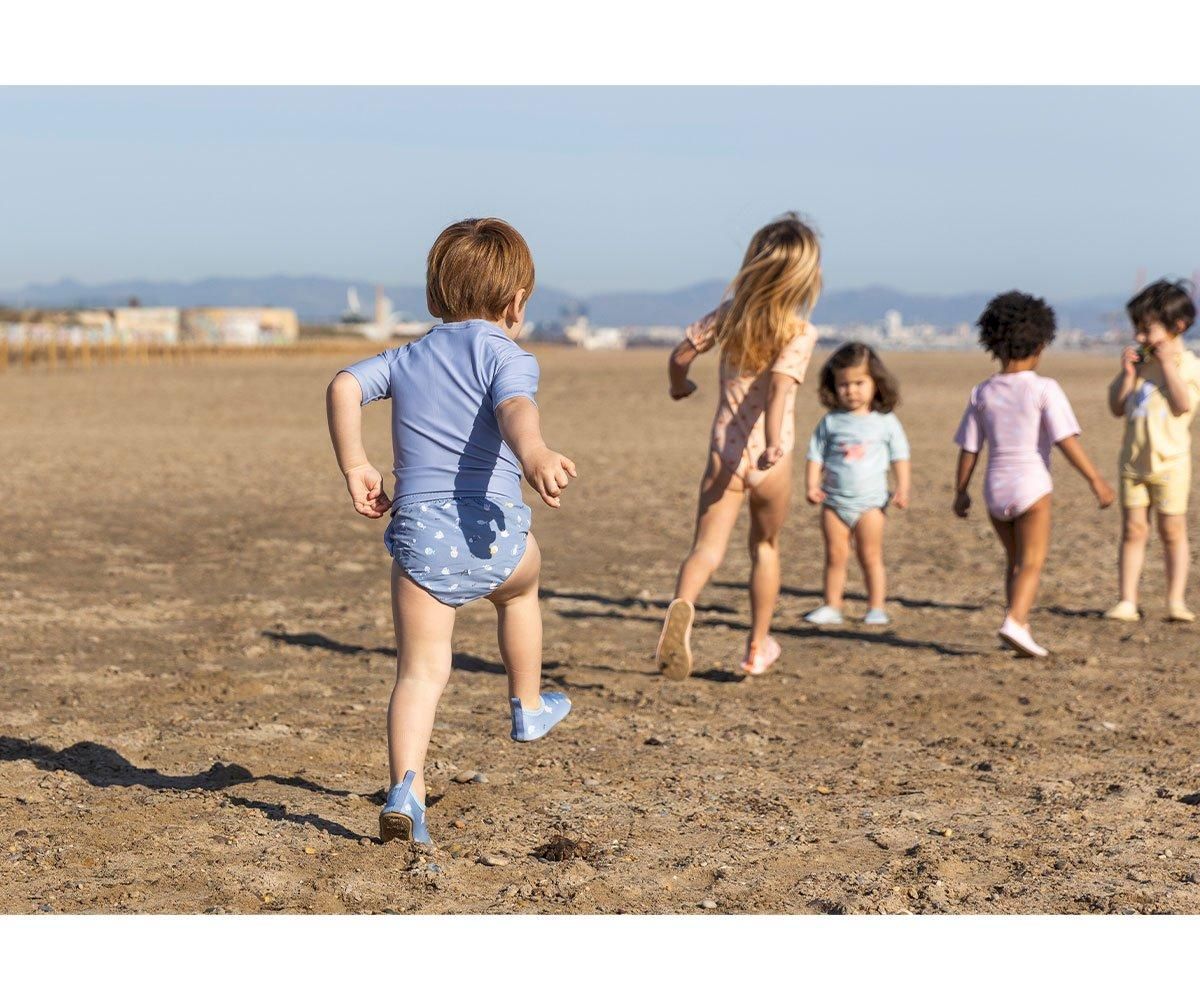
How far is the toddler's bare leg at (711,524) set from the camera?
6.28 meters

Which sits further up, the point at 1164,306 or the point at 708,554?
the point at 1164,306

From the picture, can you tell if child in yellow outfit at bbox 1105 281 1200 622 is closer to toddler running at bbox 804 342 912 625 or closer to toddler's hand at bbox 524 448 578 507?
toddler running at bbox 804 342 912 625

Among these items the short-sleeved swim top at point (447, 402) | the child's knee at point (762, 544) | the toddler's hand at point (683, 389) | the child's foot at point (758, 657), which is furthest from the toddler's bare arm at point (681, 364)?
the short-sleeved swim top at point (447, 402)

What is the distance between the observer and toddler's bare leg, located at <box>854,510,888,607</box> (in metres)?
8.02

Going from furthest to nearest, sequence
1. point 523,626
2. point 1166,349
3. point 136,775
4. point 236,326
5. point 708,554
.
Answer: point 236,326, point 1166,349, point 708,554, point 136,775, point 523,626

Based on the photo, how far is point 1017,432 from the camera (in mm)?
7020

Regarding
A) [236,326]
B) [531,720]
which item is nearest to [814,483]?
[531,720]

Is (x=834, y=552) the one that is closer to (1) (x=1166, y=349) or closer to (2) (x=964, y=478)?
(2) (x=964, y=478)

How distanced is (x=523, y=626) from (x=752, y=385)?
2.17m

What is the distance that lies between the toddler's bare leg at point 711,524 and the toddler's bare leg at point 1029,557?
1496 mm

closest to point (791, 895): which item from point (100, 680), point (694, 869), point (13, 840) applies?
point (694, 869)

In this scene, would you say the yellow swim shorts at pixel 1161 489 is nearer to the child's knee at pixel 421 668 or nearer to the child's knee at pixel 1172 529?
the child's knee at pixel 1172 529

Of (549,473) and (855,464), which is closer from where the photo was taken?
(549,473)

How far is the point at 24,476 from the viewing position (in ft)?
47.7
